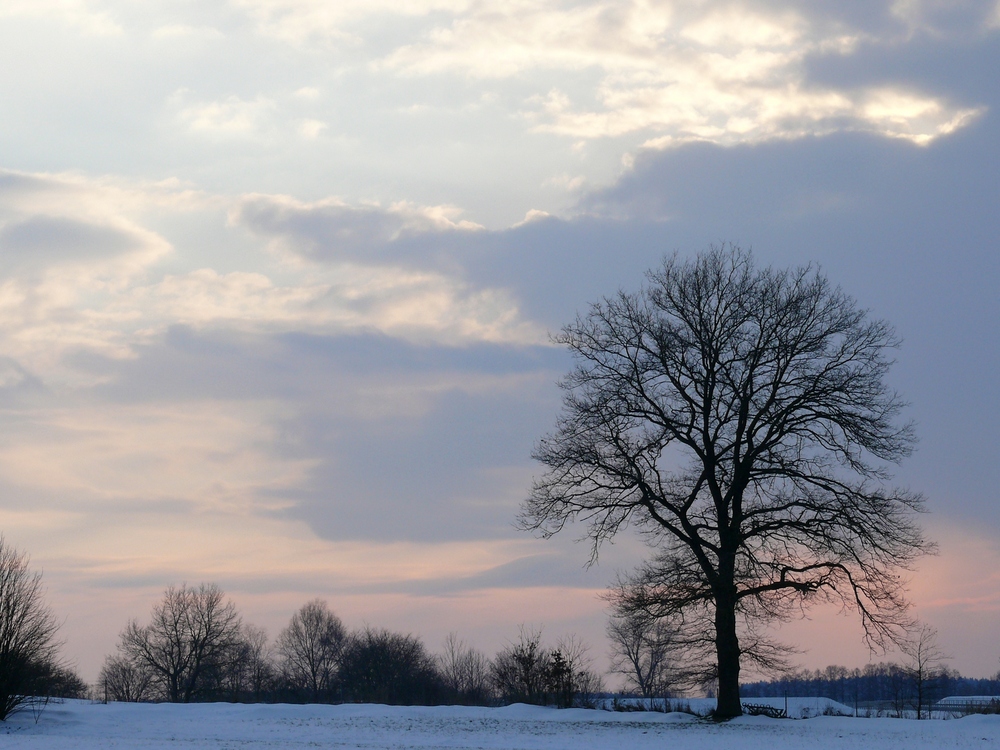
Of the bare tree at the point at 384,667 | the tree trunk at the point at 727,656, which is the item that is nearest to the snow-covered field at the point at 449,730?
the tree trunk at the point at 727,656

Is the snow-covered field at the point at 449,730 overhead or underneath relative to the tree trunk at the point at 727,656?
underneath

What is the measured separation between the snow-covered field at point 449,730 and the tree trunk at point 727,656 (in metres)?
0.70

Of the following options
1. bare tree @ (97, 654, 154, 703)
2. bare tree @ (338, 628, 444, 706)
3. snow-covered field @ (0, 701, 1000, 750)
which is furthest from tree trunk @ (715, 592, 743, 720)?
bare tree @ (97, 654, 154, 703)

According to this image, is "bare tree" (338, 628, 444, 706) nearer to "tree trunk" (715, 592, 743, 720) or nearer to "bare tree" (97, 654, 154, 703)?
"bare tree" (97, 654, 154, 703)

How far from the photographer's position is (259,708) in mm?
30625

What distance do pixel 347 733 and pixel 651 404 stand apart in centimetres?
1329

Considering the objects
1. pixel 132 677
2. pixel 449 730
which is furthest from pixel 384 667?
pixel 449 730

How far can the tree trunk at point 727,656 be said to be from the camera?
2711 cm

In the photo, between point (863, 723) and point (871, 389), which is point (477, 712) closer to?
point (863, 723)

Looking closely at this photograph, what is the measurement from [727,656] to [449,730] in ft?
28.4

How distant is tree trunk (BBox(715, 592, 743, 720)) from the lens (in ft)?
88.9

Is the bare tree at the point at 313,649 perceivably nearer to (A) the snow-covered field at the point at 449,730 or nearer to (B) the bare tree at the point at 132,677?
(B) the bare tree at the point at 132,677

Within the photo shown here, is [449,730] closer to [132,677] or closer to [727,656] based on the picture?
[727,656]

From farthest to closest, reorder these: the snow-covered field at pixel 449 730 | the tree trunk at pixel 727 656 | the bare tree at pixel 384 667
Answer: the bare tree at pixel 384 667 → the tree trunk at pixel 727 656 → the snow-covered field at pixel 449 730
